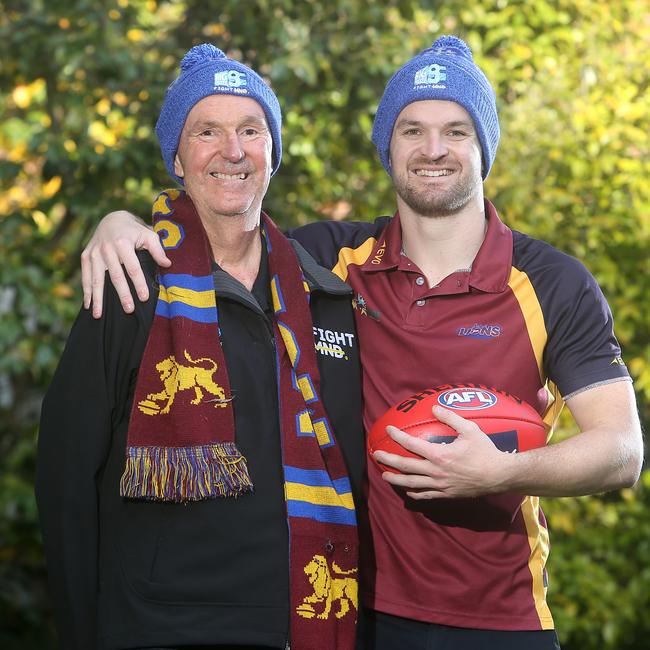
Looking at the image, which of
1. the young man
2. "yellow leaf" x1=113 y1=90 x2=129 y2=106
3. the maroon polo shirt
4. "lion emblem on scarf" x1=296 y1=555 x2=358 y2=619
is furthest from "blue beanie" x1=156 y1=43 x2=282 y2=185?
"yellow leaf" x1=113 y1=90 x2=129 y2=106

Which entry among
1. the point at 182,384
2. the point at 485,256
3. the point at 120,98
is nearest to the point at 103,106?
the point at 120,98

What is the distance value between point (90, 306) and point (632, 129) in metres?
3.88

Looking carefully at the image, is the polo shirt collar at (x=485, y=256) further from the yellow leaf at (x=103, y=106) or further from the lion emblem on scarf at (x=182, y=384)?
the yellow leaf at (x=103, y=106)

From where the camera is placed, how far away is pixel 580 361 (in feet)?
10.5

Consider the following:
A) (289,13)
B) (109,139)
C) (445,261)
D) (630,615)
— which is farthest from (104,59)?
(630,615)

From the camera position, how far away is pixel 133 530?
294 cm

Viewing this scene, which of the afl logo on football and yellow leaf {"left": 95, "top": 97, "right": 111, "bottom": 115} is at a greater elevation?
yellow leaf {"left": 95, "top": 97, "right": 111, "bottom": 115}

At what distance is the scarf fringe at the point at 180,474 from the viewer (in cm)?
285

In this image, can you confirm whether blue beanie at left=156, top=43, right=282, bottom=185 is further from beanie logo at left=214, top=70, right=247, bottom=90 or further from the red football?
the red football

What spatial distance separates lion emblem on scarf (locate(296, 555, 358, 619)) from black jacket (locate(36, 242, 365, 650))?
0.07 metres

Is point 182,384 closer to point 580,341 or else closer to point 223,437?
point 223,437

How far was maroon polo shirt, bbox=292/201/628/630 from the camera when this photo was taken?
10.5 feet

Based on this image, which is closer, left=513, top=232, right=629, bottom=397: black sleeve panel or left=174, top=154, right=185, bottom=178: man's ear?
left=513, top=232, right=629, bottom=397: black sleeve panel

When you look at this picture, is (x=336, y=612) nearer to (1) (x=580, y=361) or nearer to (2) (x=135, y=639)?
(2) (x=135, y=639)
